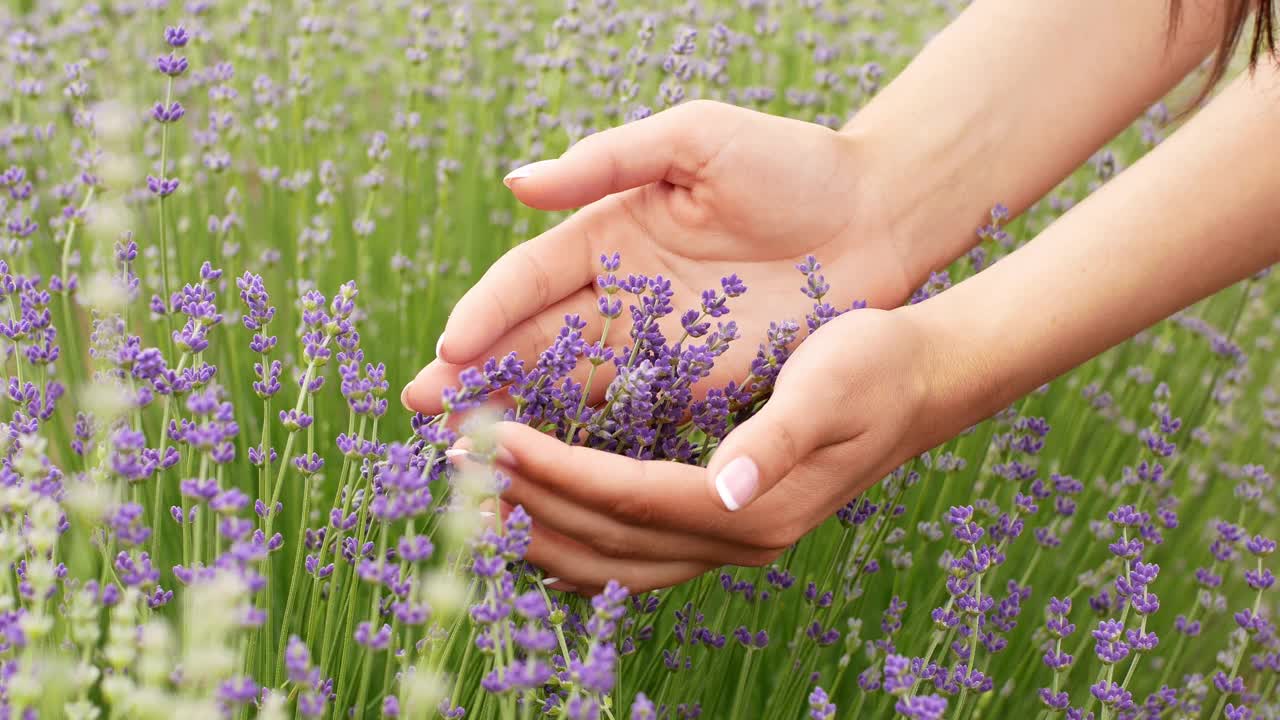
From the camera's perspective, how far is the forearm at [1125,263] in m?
1.68

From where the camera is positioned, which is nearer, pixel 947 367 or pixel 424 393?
pixel 424 393

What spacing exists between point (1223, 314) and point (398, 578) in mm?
2758

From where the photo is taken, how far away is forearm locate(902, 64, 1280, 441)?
1685 millimetres

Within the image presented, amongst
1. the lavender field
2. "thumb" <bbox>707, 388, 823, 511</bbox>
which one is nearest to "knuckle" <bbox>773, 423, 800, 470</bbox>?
"thumb" <bbox>707, 388, 823, 511</bbox>

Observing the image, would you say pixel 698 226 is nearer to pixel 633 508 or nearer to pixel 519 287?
pixel 519 287

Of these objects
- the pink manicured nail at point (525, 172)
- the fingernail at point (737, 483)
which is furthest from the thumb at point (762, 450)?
the pink manicured nail at point (525, 172)

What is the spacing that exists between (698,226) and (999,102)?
2.25 ft

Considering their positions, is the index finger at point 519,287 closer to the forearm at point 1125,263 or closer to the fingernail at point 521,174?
the fingernail at point 521,174

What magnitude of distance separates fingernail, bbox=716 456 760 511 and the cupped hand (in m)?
0.48

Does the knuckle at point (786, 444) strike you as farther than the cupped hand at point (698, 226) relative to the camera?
No

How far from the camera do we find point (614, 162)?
1.76 m

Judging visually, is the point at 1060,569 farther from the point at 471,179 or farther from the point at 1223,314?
the point at 471,179

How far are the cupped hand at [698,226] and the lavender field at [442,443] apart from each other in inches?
2.6

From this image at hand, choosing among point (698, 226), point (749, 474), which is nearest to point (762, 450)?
point (749, 474)
